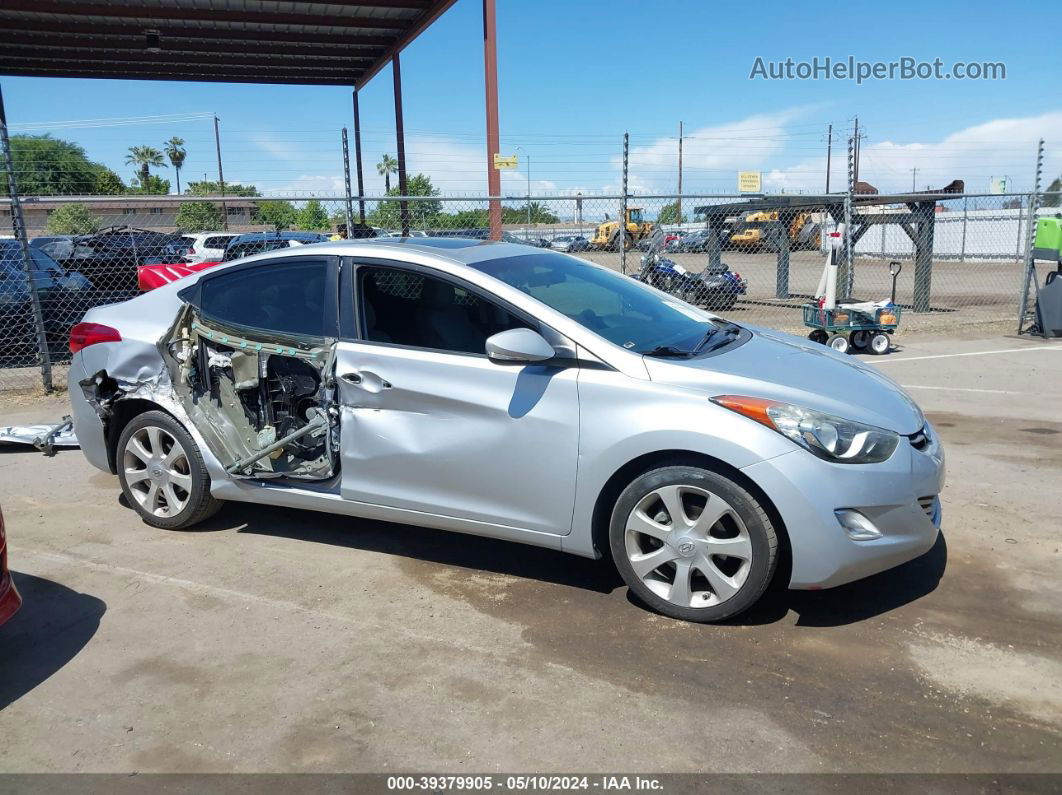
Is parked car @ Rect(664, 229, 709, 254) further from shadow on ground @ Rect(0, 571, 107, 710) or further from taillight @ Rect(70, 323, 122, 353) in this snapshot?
shadow on ground @ Rect(0, 571, 107, 710)

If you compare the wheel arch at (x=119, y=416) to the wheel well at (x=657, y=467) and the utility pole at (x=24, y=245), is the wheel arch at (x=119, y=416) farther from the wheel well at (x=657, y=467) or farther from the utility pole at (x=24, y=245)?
the utility pole at (x=24, y=245)

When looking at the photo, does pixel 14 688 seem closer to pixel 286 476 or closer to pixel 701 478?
pixel 286 476

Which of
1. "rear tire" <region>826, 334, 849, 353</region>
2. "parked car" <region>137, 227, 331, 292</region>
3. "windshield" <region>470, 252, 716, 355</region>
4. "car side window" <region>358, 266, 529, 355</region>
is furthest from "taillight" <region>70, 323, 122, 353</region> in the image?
"rear tire" <region>826, 334, 849, 353</region>

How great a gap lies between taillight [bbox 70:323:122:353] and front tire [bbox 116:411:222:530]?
1.69 ft

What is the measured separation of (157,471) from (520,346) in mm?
2442

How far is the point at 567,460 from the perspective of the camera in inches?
142

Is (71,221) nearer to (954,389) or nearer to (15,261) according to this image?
(15,261)

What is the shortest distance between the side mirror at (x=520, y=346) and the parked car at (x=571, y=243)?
10352mm

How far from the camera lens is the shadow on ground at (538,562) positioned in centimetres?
369

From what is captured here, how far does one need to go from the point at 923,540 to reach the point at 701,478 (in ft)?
3.33

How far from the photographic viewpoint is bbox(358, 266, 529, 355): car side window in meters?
3.93

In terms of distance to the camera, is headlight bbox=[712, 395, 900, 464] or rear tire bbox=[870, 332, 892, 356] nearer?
headlight bbox=[712, 395, 900, 464]

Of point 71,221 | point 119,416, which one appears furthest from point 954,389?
point 71,221

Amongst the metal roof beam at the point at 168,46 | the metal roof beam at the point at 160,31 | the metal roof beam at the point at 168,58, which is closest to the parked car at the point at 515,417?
the metal roof beam at the point at 160,31
